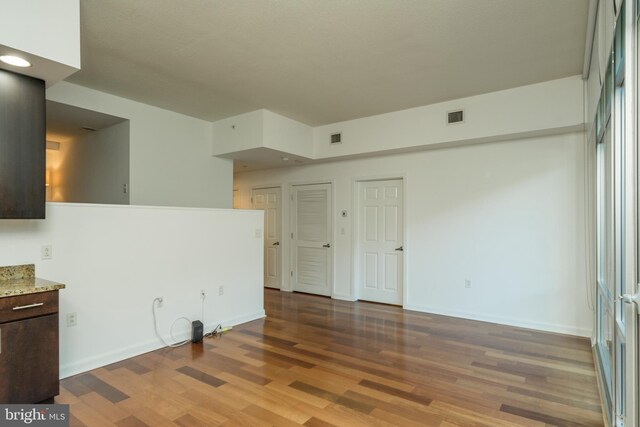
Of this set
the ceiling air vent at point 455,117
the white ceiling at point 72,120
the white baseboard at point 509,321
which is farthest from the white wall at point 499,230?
the white ceiling at point 72,120

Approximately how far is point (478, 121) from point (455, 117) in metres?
0.29

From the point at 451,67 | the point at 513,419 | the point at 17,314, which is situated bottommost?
the point at 513,419

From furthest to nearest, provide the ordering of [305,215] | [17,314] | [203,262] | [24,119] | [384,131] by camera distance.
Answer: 1. [305,215]
2. [384,131]
3. [203,262]
4. [24,119]
5. [17,314]

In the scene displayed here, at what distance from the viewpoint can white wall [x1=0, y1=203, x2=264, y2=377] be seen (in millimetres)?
3082

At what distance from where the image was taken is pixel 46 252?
3.01 metres

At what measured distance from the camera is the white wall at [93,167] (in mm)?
4891

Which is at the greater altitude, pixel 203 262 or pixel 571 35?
pixel 571 35

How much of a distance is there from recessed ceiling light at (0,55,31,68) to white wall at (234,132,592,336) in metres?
4.41

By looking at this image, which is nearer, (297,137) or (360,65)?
(360,65)

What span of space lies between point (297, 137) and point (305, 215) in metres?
1.60

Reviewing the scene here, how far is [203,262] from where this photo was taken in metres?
4.30

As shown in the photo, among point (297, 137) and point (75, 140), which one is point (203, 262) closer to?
point (297, 137)

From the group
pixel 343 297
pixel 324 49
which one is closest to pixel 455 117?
pixel 324 49

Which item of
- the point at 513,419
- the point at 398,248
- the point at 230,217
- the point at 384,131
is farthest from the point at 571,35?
the point at 230,217
